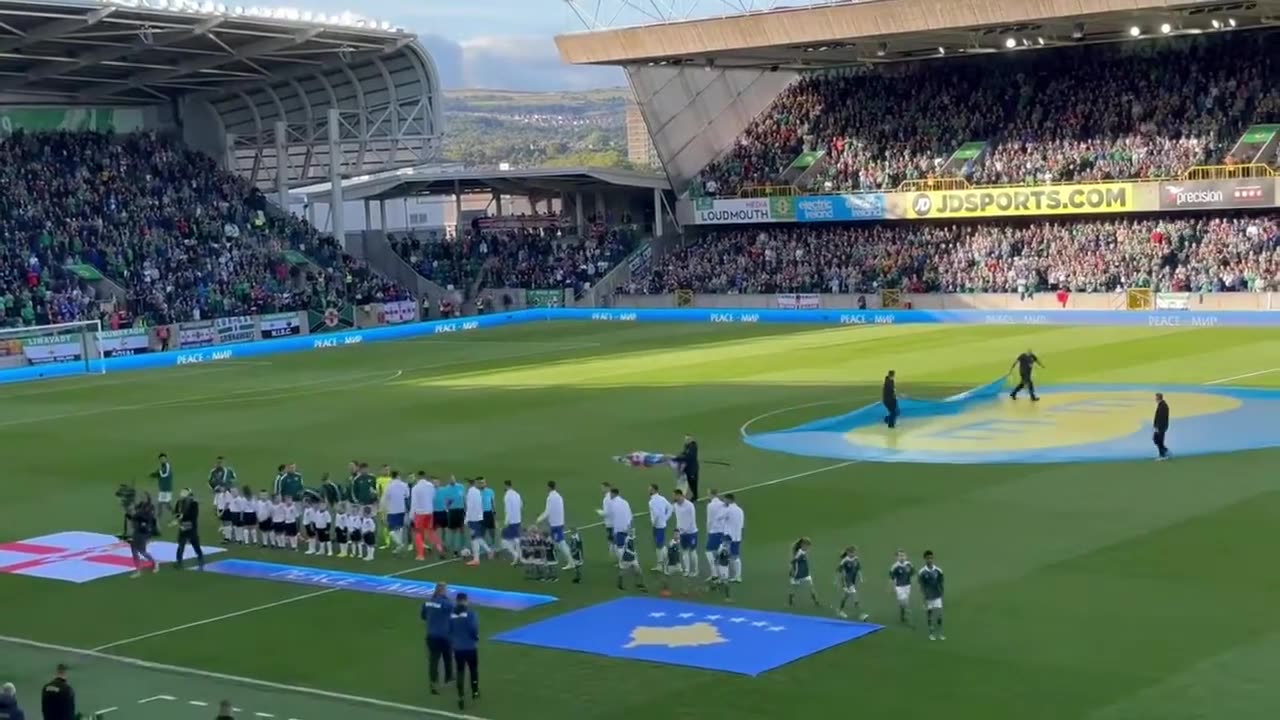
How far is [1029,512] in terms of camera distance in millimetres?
26750

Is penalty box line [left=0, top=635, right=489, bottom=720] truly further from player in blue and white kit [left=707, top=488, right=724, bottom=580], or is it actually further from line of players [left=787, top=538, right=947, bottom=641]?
player in blue and white kit [left=707, top=488, right=724, bottom=580]

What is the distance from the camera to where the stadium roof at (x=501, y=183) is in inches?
3401

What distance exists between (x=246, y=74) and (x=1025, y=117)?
38.0 metres

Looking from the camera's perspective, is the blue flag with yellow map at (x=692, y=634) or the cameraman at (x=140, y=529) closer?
the blue flag with yellow map at (x=692, y=634)

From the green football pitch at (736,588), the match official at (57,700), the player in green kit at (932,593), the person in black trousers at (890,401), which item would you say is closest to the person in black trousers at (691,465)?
the green football pitch at (736,588)

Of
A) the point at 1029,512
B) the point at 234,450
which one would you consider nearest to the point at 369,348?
the point at 234,450

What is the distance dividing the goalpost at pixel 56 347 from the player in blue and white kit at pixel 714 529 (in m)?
45.0

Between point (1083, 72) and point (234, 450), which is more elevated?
point (1083, 72)

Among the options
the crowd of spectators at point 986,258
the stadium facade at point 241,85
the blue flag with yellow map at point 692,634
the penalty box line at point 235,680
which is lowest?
the penalty box line at point 235,680

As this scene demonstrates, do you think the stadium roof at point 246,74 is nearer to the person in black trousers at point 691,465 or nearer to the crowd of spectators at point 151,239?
the crowd of spectators at point 151,239

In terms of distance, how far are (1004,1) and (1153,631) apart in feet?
162

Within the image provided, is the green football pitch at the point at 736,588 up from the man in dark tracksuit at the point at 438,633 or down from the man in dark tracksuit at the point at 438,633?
down

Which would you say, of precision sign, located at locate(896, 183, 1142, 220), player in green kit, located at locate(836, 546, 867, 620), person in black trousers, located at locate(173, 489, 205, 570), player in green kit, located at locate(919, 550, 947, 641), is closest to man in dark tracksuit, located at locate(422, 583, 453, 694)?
player in green kit, located at locate(836, 546, 867, 620)

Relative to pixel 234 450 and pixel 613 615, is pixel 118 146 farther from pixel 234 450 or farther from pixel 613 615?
pixel 613 615
